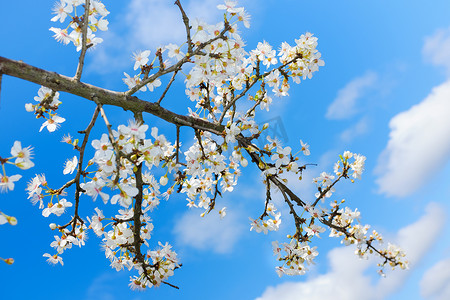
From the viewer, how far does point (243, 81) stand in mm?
5008

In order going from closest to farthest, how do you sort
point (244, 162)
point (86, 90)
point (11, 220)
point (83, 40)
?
point (11, 220)
point (86, 90)
point (83, 40)
point (244, 162)

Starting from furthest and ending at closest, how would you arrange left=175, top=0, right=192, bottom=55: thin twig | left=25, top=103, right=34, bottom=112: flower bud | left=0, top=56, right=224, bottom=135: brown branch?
left=25, top=103, right=34, bottom=112: flower bud, left=175, top=0, right=192, bottom=55: thin twig, left=0, top=56, right=224, bottom=135: brown branch

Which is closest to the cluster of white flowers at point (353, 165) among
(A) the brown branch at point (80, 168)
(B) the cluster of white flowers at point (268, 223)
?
(B) the cluster of white flowers at point (268, 223)

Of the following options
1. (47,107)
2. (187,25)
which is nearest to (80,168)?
(47,107)

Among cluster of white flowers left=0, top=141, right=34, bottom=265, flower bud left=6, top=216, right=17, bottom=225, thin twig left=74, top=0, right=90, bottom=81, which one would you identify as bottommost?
flower bud left=6, top=216, right=17, bottom=225

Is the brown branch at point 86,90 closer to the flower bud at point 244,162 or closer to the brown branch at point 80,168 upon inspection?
the brown branch at point 80,168

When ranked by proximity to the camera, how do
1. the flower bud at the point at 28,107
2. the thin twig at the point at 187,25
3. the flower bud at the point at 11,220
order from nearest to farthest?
the flower bud at the point at 11,220 < the thin twig at the point at 187,25 < the flower bud at the point at 28,107

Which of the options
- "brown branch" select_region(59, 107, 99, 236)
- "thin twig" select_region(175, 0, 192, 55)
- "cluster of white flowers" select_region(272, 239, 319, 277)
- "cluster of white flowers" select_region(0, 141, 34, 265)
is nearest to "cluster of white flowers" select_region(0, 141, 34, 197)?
"cluster of white flowers" select_region(0, 141, 34, 265)

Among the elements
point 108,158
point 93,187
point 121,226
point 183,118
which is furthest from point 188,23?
point 121,226

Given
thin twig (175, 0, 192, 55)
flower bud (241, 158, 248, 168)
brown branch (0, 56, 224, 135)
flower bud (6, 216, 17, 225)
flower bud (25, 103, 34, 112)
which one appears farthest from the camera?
flower bud (241, 158, 248, 168)

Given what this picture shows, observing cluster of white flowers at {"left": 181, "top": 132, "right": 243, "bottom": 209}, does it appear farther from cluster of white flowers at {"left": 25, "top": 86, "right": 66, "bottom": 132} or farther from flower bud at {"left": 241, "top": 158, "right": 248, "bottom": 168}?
cluster of white flowers at {"left": 25, "top": 86, "right": 66, "bottom": 132}

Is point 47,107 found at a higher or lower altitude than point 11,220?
higher

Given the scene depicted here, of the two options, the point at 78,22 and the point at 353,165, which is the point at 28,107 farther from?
the point at 353,165

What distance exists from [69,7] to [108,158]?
1.90 meters
